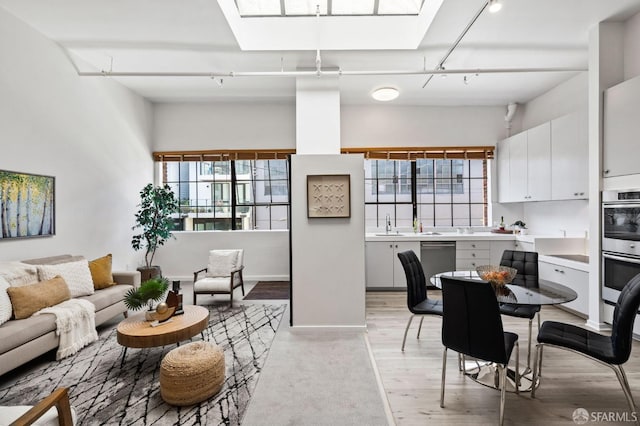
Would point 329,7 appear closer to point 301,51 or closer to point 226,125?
point 301,51

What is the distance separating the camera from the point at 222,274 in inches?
182

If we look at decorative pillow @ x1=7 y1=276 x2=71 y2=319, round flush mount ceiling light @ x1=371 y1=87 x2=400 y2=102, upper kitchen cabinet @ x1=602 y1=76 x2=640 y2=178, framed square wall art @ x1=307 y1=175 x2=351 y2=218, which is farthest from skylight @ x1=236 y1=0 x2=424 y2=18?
decorative pillow @ x1=7 y1=276 x2=71 y2=319

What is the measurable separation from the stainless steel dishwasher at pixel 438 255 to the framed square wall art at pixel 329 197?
7.22 ft

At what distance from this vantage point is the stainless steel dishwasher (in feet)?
16.5

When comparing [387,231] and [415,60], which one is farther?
[387,231]

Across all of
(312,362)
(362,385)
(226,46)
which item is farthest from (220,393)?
(226,46)

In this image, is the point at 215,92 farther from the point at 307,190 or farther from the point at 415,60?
the point at 415,60

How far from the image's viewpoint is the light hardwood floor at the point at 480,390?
79.0 inches

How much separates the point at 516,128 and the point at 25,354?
736 cm

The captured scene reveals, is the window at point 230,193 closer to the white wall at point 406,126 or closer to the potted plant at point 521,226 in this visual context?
the white wall at point 406,126

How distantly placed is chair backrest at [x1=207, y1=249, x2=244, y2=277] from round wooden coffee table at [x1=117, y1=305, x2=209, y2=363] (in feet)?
5.73

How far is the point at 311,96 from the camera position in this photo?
13.0ft

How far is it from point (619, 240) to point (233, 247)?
5.51 meters

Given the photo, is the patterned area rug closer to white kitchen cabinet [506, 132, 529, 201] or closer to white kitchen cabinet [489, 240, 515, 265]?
white kitchen cabinet [489, 240, 515, 265]
